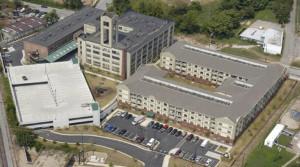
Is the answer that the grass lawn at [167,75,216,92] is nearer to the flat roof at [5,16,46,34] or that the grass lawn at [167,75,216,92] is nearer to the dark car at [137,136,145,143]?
the dark car at [137,136,145,143]

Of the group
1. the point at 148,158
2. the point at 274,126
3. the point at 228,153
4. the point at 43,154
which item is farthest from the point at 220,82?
the point at 43,154

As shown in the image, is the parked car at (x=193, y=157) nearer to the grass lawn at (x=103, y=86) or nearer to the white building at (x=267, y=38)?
the grass lawn at (x=103, y=86)

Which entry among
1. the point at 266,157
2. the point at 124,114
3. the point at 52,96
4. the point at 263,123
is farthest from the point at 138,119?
the point at 266,157

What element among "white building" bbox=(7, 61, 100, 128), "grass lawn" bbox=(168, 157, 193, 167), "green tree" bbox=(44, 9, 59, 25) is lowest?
"grass lawn" bbox=(168, 157, 193, 167)

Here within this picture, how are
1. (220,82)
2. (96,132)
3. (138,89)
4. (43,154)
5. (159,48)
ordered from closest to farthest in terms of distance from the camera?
(43,154), (96,132), (138,89), (220,82), (159,48)

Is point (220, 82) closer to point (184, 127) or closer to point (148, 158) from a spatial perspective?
point (184, 127)

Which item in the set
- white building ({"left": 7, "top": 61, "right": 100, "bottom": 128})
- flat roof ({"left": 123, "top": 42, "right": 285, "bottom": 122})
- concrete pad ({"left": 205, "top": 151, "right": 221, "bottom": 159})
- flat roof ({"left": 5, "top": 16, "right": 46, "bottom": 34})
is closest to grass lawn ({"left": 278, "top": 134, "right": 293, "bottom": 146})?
flat roof ({"left": 123, "top": 42, "right": 285, "bottom": 122})

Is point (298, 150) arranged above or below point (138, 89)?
below
